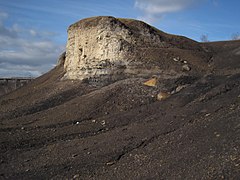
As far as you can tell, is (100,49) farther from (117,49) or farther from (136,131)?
(136,131)

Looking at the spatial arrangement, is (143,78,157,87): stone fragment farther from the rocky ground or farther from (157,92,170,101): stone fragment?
(157,92,170,101): stone fragment

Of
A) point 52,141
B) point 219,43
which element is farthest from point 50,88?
point 219,43

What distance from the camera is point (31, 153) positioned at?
11.5 meters

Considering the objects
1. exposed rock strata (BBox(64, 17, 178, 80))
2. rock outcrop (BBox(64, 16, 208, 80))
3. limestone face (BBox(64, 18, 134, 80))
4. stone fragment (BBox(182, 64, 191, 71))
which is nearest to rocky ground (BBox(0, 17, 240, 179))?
stone fragment (BBox(182, 64, 191, 71))

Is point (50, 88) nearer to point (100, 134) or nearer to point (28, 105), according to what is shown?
point (28, 105)

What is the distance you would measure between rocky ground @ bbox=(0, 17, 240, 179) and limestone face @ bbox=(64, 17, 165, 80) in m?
1.58

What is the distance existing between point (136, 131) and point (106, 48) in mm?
11084

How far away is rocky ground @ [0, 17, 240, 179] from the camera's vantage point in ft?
26.5

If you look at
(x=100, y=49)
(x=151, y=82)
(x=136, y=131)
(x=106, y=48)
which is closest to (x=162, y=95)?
(x=151, y=82)

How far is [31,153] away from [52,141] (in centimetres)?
136

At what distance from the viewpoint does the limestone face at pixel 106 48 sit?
20.8 metres

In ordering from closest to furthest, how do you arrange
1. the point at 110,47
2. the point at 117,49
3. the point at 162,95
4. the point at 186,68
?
the point at 162,95 < the point at 186,68 < the point at 117,49 < the point at 110,47

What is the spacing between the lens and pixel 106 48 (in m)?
21.9

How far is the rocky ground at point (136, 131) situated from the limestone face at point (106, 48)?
1578 mm
